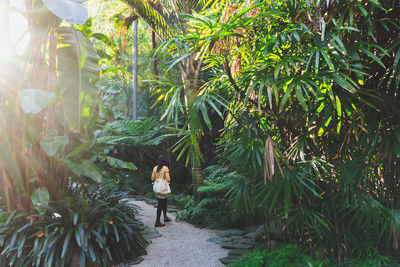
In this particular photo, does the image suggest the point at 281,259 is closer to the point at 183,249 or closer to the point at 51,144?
the point at 183,249

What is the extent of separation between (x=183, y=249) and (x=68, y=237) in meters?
1.67

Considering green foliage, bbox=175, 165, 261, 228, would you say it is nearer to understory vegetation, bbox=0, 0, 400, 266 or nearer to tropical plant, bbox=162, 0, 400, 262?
understory vegetation, bbox=0, 0, 400, 266

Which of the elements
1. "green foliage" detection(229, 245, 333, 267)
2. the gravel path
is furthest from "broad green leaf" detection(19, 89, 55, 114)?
"green foliage" detection(229, 245, 333, 267)

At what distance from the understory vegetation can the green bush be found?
0.05 ft

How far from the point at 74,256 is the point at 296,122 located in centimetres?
297

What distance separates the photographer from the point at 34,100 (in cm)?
283

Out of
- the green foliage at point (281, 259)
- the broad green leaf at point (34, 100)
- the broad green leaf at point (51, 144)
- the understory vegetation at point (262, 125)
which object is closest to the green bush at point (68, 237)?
the understory vegetation at point (262, 125)

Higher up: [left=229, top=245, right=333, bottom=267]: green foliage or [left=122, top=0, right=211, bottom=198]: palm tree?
[left=122, top=0, right=211, bottom=198]: palm tree

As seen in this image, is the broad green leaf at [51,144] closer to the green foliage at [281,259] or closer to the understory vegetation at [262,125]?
the understory vegetation at [262,125]

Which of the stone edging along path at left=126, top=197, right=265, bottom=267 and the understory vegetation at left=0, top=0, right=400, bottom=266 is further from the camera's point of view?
the stone edging along path at left=126, top=197, right=265, bottom=267

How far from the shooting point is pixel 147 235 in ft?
16.9

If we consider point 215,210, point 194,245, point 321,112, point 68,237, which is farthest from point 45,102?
point 215,210

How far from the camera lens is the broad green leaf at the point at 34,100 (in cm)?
274

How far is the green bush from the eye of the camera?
355cm
